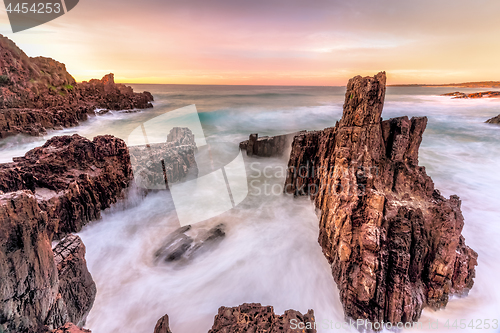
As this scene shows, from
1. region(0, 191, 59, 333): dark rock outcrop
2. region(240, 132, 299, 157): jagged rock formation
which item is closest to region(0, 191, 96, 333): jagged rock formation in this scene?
region(0, 191, 59, 333): dark rock outcrop

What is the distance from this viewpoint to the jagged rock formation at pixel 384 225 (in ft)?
13.7

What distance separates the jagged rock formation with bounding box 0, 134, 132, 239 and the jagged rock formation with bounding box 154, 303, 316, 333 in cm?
494

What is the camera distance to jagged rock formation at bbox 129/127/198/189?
9117 mm

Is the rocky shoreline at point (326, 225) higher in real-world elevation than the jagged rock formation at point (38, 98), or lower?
lower

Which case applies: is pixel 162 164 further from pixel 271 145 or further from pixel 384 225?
pixel 384 225


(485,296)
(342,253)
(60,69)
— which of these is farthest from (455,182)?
(60,69)

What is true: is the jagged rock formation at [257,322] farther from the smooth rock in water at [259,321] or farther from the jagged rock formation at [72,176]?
the jagged rock formation at [72,176]

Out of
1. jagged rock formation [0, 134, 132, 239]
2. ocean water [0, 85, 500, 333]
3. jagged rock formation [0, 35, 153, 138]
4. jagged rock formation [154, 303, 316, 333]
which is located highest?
jagged rock formation [0, 35, 153, 138]

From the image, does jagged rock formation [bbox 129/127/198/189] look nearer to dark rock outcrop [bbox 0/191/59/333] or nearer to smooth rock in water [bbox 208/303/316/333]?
dark rock outcrop [bbox 0/191/59/333]

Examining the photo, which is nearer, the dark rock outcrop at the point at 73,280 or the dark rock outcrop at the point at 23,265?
the dark rock outcrop at the point at 23,265

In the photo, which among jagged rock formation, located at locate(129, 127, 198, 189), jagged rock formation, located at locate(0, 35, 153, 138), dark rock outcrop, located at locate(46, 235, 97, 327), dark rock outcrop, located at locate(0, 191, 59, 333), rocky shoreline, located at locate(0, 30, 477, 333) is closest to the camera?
dark rock outcrop, located at locate(0, 191, 59, 333)

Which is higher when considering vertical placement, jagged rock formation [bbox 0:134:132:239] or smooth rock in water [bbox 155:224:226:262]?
jagged rock formation [bbox 0:134:132:239]

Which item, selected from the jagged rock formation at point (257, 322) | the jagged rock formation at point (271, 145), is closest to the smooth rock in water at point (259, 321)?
the jagged rock formation at point (257, 322)

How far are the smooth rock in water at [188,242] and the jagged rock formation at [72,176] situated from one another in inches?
108
